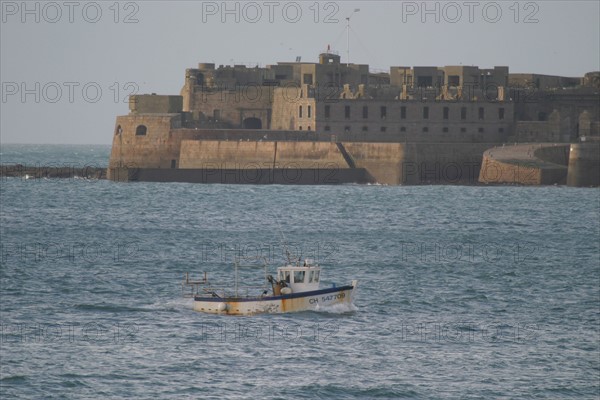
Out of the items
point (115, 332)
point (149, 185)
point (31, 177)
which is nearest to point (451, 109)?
point (149, 185)

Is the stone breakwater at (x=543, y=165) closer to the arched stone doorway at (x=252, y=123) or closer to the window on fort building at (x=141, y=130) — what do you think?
the arched stone doorway at (x=252, y=123)

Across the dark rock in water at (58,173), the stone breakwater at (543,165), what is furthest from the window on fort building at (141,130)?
the stone breakwater at (543,165)

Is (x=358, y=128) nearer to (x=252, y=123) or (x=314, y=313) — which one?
(x=252, y=123)

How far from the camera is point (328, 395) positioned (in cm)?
3900

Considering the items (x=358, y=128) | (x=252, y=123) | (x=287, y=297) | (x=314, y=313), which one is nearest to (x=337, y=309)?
(x=314, y=313)

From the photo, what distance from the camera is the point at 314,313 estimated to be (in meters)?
50.5

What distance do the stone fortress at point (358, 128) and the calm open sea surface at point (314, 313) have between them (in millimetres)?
15605

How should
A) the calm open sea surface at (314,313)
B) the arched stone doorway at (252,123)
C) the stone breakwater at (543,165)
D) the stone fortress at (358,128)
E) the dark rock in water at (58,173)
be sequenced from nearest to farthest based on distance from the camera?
the calm open sea surface at (314,313), the stone breakwater at (543,165), the stone fortress at (358,128), the arched stone doorway at (252,123), the dark rock in water at (58,173)

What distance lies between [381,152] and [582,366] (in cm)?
7304

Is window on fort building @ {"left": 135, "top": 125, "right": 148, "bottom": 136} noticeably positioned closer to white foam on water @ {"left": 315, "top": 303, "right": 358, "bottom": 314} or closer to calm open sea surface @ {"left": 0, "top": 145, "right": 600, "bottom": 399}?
calm open sea surface @ {"left": 0, "top": 145, "right": 600, "bottom": 399}

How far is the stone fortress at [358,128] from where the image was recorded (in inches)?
4550

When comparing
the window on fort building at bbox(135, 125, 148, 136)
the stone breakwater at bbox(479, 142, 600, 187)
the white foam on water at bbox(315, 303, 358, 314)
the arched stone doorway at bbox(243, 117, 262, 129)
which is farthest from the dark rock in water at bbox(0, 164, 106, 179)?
the white foam on water at bbox(315, 303, 358, 314)

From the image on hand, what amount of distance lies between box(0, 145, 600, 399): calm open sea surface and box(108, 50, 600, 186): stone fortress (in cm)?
1560

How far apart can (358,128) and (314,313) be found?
72569mm
